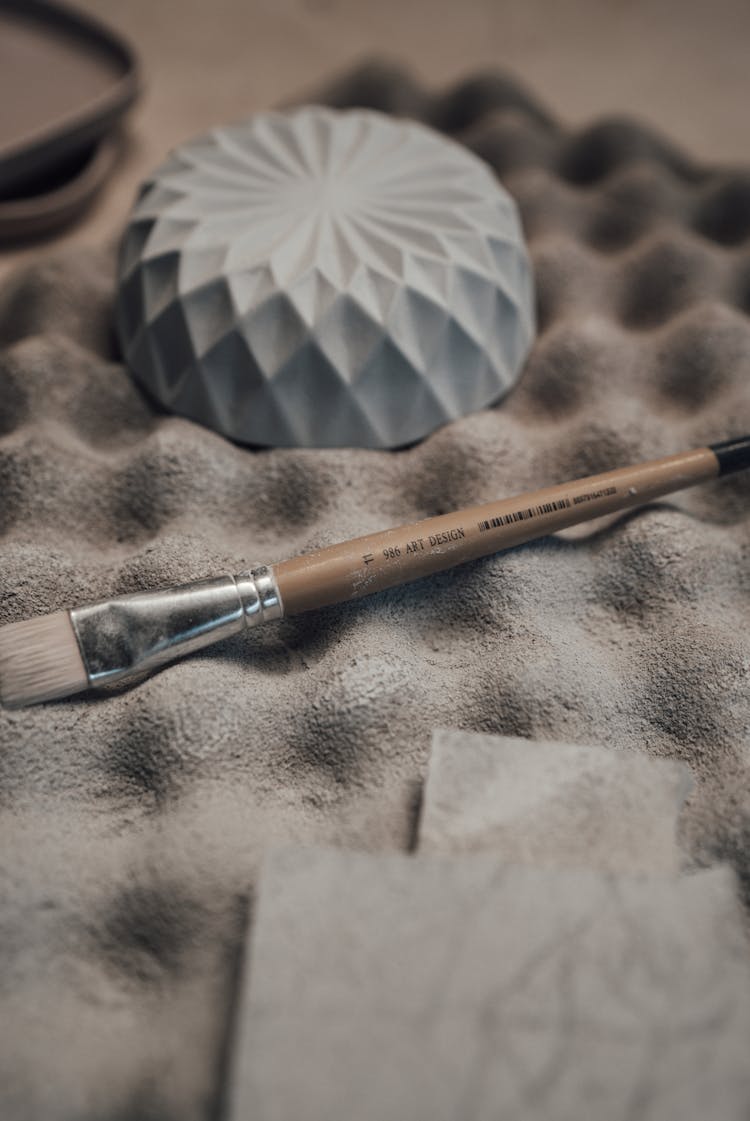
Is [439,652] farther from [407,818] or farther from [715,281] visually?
[715,281]

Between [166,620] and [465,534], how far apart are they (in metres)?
0.12

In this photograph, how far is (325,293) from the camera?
1.23ft

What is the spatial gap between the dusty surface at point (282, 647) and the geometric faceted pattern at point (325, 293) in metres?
0.02

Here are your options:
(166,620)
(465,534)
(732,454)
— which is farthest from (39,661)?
(732,454)

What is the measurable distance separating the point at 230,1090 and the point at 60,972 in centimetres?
8

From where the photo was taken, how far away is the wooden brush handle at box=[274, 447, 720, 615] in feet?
1.09

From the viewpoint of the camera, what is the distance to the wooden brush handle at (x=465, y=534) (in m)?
0.33

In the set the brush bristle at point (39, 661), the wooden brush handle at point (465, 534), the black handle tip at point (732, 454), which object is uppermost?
the brush bristle at point (39, 661)

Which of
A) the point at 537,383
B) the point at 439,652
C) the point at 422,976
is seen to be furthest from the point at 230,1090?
the point at 537,383

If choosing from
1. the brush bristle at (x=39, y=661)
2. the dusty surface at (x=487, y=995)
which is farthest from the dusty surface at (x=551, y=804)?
the brush bristle at (x=39, y=661)

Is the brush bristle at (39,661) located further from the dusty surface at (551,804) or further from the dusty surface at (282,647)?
the dusty surface at (551,804)

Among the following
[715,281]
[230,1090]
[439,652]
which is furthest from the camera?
[715,281]

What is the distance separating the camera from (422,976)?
0.24 meters

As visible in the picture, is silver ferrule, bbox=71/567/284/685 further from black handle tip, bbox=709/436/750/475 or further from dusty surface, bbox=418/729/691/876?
black handle tip, bbox=709/436/750/475
